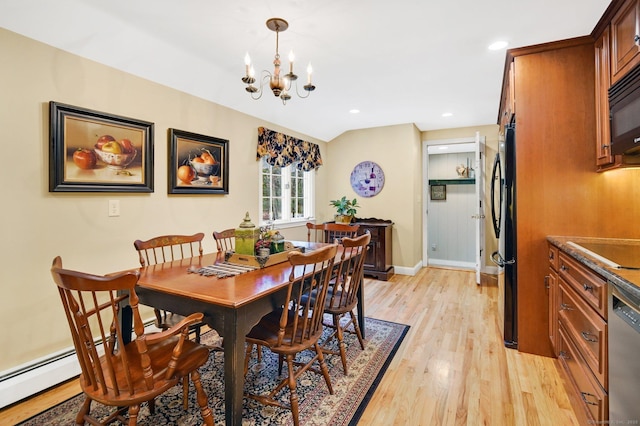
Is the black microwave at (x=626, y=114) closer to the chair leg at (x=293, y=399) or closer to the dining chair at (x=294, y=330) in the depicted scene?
the dining chair at (x=294, y=330)

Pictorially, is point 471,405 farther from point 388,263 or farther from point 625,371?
point 388,263

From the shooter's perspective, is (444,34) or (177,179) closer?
(444,34)

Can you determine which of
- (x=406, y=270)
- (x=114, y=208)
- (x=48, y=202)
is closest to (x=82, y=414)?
(x=48, y=202)

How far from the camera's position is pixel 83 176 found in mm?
2207

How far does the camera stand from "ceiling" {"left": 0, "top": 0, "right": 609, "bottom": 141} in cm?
197

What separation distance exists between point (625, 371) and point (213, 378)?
7.07ft

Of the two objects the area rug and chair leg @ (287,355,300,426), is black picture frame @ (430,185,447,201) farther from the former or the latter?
chair leg @ (287,355,300,426)

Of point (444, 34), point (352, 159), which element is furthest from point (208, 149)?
point (352, 159)

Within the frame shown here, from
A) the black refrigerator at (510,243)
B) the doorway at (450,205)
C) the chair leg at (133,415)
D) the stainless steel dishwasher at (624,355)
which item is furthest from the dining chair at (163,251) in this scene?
the doorway at (450,205)

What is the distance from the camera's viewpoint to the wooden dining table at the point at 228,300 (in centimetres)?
139

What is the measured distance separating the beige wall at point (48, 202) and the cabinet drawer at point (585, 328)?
3.03 m

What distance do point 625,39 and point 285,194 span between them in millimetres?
3719

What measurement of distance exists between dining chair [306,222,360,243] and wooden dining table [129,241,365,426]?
1.27m

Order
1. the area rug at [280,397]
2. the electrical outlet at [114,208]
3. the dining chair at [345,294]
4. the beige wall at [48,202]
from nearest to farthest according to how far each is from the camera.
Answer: the area rug at [280,397] → the beige wall at [48,202] → the dining chair at [345,294] → the electrical outlet at [114,208]
